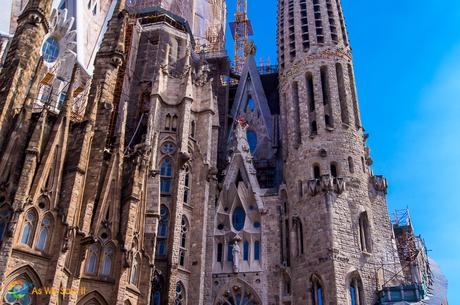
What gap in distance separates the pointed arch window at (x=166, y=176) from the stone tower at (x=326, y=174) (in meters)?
6.26

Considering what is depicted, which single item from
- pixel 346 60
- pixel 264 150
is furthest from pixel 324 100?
pixel 264 150

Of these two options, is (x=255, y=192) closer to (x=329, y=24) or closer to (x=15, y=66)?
(x=329, y=24)

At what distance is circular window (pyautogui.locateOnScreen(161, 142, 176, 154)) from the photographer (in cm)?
2803

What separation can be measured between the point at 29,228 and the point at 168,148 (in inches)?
468

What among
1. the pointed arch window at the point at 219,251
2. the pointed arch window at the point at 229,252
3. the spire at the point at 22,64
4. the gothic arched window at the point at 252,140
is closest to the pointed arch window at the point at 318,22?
the gothic arched window at the point at 252,140

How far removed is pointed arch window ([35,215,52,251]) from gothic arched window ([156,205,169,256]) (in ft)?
27.3

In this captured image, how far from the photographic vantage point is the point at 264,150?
110 ft

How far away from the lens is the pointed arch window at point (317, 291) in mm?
23734

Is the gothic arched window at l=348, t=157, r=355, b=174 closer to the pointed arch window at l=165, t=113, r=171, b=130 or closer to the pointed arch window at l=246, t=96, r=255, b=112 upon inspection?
the pointed arch window at l=165, t=113, r=171, b=130

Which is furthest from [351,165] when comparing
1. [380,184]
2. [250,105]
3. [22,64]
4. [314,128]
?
[22,64]

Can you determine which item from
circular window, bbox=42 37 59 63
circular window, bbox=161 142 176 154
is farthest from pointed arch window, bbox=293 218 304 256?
circular window, bbox=42 37 59 63

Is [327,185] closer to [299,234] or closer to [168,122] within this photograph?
[299,234]

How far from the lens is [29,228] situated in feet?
55.9

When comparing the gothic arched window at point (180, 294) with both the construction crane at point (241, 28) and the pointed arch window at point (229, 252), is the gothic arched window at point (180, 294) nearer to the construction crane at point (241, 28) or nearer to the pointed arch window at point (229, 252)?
the pointed arch window at point (229, 252)
